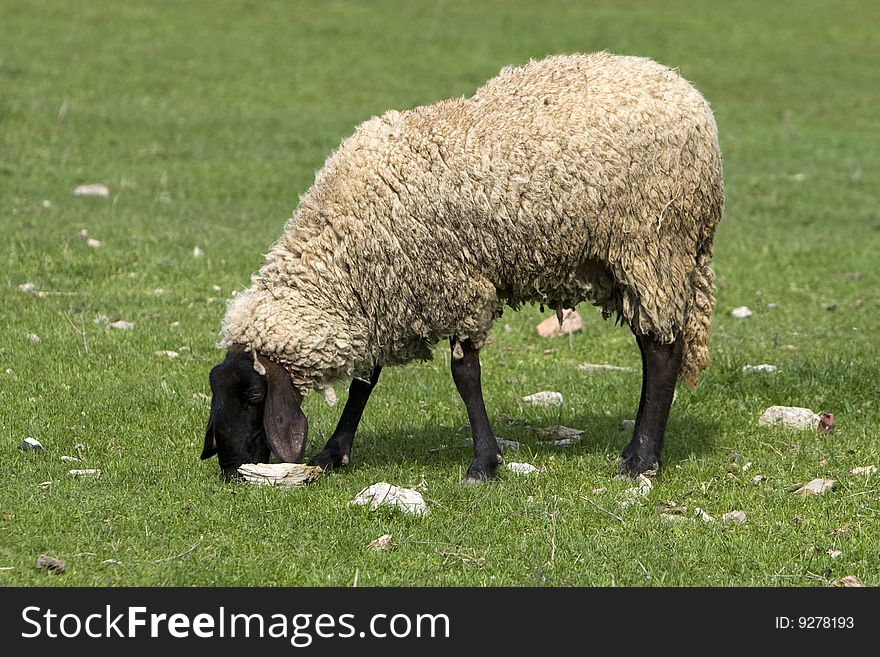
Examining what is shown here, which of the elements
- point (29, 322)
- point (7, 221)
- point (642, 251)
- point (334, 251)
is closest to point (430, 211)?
point (334, 251)

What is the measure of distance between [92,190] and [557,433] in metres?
8.71

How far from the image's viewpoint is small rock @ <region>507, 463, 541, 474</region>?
740 centimetres

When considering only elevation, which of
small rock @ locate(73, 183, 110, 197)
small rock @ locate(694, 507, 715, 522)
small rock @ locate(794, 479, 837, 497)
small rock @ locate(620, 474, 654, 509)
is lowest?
small rock @ locate(73, 183, 110, 197)

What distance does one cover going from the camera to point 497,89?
7402mm

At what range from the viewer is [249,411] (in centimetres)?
707

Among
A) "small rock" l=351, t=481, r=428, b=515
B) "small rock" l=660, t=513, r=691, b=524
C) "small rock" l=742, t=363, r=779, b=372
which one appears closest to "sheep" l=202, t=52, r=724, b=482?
"small rock" l=351, t=481, r=428, b=515

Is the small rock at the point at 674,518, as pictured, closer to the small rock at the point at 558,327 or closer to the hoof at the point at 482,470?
the hoof at the point at 482,470

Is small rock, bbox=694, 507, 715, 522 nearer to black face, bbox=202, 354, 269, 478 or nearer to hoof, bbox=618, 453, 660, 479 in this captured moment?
hoof, bbox=618, 453, 660, 479

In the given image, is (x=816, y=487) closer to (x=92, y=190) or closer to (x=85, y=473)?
(x=85, y=473)

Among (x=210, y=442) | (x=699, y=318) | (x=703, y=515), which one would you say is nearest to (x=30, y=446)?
(x=210, y=442)

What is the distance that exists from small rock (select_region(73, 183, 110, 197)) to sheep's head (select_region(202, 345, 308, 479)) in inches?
340

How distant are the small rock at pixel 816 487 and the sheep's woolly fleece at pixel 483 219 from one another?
116 centimetres

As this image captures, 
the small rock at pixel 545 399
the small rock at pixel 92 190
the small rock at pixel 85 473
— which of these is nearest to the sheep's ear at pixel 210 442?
the small rock at pixel 85 473

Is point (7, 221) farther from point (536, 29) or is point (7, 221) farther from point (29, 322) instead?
point (536, 29)
